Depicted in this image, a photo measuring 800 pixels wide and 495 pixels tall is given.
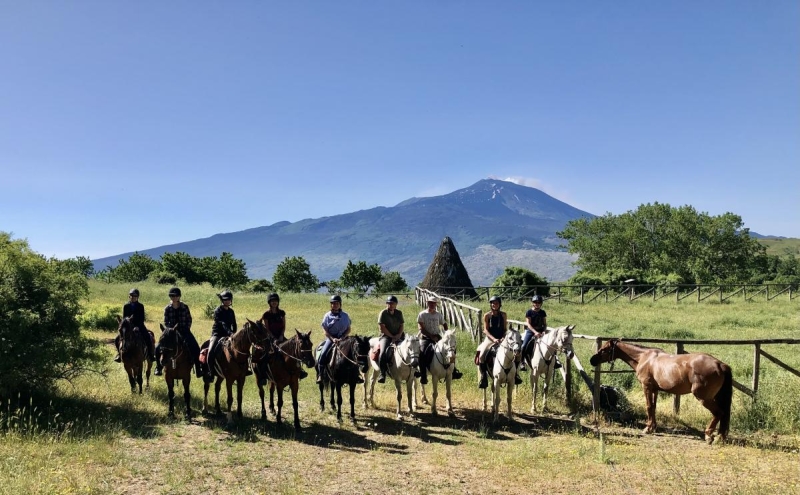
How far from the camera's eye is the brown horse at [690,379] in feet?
28.6

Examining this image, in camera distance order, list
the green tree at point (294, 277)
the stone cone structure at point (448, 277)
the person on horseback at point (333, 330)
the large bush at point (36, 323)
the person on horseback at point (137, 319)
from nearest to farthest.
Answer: the large bush at point (36, 323), the person on horseback at point (333, 330), the person on horseback at point (137, 319), the stone cone structure at point (448, 277), the green tree at point (294, 277)

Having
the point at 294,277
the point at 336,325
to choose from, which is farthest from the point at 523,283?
the point at 294,277

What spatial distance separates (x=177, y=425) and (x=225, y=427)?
40.9 inches

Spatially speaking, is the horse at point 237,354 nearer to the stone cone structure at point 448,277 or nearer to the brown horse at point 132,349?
the brown horse at point 132,349

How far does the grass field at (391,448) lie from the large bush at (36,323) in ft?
2.32

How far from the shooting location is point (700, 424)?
10070mm

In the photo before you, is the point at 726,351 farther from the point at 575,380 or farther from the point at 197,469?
the point at 197,469

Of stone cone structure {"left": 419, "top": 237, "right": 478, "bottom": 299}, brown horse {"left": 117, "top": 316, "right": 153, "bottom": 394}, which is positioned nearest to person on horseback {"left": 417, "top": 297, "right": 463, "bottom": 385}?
brown horse {"left": 117, "top": 316, "right": 153, "bottom": 394}

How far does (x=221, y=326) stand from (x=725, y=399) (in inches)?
398

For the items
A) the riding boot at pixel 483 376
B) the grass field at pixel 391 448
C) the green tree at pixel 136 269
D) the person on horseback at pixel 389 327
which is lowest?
the grass field at pixel 391 448

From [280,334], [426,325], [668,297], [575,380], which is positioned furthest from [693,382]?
[668,297]

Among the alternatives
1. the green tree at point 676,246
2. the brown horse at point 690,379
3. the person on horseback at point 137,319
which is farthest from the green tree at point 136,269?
the brown horse at point 690,379

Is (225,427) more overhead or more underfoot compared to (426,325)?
more underfoot

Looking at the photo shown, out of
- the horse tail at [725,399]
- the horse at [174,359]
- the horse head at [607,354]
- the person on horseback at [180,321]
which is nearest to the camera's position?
the horse tail at [725,399]
